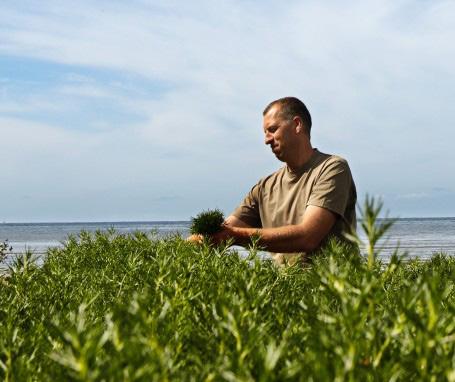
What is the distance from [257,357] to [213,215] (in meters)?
4.87

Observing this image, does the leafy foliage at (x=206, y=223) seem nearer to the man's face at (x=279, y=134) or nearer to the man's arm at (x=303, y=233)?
the man's arm at (x=303, y=233)

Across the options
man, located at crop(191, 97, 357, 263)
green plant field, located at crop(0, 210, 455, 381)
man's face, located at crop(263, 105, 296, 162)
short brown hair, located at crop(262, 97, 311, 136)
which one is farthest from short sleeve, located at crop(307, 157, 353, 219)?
green plant field, located at crop(0, 210, 455, 381)

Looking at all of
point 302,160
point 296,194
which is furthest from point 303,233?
point 302,160

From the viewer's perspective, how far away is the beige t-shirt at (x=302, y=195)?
8203mm

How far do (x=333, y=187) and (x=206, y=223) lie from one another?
221 centimetres

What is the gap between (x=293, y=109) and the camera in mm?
8969

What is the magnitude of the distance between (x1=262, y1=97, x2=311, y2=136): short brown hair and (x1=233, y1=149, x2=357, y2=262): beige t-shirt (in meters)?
0.41

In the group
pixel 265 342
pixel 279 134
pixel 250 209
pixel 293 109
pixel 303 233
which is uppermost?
pixel 293 109

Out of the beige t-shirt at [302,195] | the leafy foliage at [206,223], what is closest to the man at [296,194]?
the beige t-shirt at [302,195]

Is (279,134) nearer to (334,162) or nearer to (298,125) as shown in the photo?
(298,125)

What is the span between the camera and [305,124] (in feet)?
29.7

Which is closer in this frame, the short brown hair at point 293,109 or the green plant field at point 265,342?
the green plant field at point 265,342

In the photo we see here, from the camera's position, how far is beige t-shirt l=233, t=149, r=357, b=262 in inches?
323

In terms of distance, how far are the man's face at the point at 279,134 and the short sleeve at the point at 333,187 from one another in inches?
22.1
